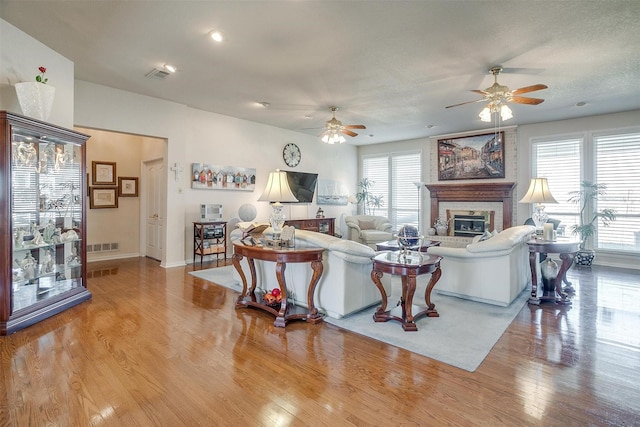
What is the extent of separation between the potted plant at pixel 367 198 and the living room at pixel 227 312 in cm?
302

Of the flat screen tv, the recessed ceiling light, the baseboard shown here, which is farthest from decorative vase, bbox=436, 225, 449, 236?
the baseboard

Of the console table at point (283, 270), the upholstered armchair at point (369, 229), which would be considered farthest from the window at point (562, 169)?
the console table at point (283, 270)

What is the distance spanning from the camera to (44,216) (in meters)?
3.56

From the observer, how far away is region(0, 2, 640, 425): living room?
2.00 meters

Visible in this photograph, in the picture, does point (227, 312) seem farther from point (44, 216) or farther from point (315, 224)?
point (315, 224)

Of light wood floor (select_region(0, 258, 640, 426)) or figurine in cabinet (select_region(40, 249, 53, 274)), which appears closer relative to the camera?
light wood floor (select_region(0, 258, 640, 426))

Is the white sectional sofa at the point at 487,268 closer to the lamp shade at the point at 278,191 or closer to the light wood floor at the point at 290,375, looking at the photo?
the light wood floor at the point at 290,375

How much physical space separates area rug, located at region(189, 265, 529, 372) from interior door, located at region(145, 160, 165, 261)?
4721 millimetres

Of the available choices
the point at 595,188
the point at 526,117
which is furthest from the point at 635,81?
the point at 595,188

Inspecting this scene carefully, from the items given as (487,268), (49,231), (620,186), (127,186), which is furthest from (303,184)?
(620,186)

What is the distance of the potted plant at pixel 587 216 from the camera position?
6195mm

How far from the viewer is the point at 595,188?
6.36m

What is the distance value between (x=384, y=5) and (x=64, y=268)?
4584mm

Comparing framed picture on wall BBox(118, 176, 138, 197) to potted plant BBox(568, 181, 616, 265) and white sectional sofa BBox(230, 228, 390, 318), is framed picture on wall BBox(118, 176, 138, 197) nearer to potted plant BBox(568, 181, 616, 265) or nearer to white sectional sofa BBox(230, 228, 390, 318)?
white sectional sofa BBox(230, 228, 390, 318)
